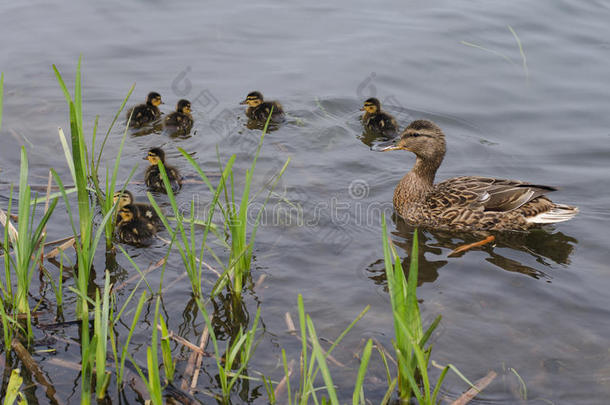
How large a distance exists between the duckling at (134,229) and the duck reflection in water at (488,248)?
1249mm

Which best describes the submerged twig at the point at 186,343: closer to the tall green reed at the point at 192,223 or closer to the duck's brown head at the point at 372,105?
the tall green reed at the point at 192,223

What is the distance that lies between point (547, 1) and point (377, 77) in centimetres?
286

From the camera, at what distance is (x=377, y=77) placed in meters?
6.75

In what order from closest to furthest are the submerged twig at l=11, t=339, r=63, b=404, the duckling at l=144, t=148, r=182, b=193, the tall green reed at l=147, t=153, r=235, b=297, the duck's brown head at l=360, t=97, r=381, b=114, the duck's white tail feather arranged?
the submerged twig at l=11, t=339, r=63, b=404, the tall green reed at l=147, t=153, r=235, b=297, the duck's white tail feather, the duckling at l=144, t=148, r=182, b=193, the duck's brown head at l=360, t=97, r=381, b=114

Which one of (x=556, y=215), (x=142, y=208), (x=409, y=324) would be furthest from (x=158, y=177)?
(x=409, y=324)

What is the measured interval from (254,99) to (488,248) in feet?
7.92

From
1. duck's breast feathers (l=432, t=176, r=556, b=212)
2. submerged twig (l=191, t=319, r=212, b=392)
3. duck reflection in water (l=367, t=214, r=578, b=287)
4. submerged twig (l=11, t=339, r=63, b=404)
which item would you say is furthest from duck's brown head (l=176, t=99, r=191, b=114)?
submerged twig (l=11, t=339, r=63, b=404)

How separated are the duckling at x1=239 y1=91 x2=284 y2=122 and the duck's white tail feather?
229 centimetres

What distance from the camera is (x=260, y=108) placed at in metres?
5.71

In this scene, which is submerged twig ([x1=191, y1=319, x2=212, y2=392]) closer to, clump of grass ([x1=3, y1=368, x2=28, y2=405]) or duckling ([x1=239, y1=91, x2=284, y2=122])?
clump of grass ([x1=3, y1=368, x2=28, y2=405])

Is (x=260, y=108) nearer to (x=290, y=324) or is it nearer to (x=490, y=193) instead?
(x=490, y=193)

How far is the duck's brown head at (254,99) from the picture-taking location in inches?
226

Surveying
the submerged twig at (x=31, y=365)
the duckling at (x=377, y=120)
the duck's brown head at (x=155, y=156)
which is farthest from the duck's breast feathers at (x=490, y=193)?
the submerged twig at (x=31, y=365)

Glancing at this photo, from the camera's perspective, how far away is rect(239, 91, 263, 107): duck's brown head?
5.75 metres
